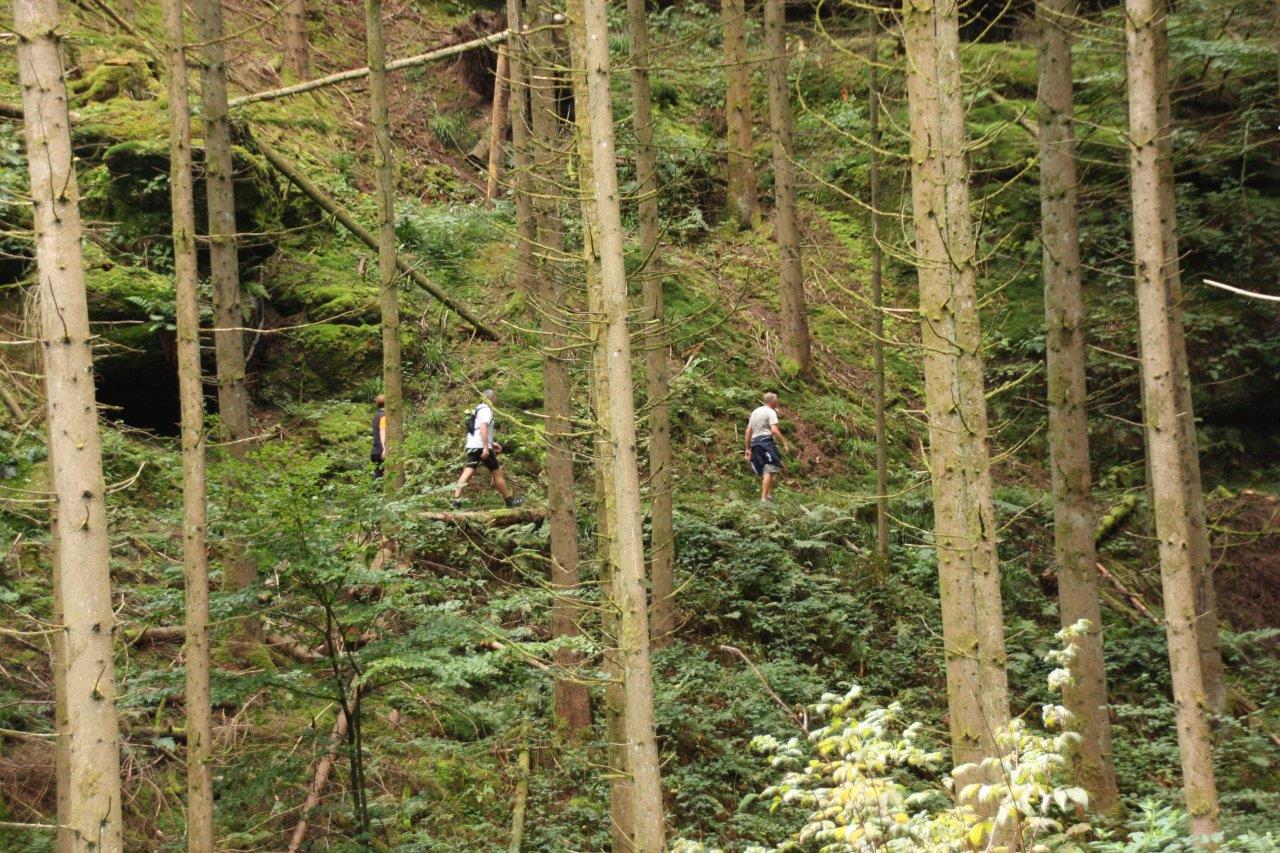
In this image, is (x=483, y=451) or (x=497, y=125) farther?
(x=497, y=125)

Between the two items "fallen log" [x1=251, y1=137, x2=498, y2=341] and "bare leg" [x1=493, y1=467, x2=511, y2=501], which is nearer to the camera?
"bare leg" [x1=493, y1=467, x2=511, y2=501]

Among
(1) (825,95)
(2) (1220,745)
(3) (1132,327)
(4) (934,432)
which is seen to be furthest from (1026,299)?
(4) (934,432)

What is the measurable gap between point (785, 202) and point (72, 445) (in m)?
14.0

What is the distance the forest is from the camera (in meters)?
5.82

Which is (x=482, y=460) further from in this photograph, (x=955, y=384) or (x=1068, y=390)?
(x=955, y=384)

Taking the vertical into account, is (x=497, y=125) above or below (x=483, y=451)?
above

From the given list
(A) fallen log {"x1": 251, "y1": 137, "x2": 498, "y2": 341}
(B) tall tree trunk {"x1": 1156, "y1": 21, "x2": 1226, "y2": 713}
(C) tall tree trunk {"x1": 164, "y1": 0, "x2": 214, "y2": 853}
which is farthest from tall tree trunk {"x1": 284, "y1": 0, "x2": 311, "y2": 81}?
(B) tall tree trunk {"x1": 1156, "y1": 21, "x2": 1226, "y2": 713}

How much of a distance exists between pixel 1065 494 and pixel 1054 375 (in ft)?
3.75

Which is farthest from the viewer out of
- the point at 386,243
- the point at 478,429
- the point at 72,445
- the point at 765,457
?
the point at 765,457

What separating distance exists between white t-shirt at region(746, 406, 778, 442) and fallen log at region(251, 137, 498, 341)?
4.56m

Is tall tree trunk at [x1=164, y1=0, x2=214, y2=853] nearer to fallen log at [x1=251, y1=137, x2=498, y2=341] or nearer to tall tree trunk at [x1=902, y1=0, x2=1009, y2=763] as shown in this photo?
tall tree trunk at [x1=902, y1=0, x2=1009, y2=763]

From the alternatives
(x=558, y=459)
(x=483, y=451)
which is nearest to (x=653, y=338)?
(x=558, y=459)

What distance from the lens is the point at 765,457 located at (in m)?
15.2

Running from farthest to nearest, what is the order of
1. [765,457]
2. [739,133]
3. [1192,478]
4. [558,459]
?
1. [739,133]
2. [765,457]
3. [1192,478]
4. [558,459]
